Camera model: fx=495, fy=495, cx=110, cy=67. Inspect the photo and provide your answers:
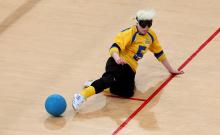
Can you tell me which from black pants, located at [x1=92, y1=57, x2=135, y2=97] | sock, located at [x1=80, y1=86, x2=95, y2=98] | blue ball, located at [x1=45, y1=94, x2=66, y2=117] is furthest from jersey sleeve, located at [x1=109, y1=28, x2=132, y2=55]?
blue ball, located at [x1=45, y1=94, x2=66, y2=117]

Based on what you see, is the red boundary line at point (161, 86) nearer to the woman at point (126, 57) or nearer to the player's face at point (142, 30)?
the woman at point (126, 57)

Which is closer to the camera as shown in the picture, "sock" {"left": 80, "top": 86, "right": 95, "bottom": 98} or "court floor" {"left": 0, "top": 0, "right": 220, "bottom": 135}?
"court floor" {"left": 0, "top": 0, "right": 220, "bottom": 135}

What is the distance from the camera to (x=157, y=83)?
4.96 metres

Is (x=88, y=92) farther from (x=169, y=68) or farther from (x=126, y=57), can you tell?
(x=169, y=68)

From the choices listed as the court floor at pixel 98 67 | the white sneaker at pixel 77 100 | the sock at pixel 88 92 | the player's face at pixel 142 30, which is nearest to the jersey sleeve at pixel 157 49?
the player's face at pixel 142 30

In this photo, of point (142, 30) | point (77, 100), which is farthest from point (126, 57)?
point (77, 100)

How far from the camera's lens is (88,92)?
4.50 meters

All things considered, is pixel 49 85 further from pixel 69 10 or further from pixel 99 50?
pixel 69 10

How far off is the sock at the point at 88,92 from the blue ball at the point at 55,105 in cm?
21

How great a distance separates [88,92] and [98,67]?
0.75m

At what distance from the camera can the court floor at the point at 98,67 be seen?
14.3 feet

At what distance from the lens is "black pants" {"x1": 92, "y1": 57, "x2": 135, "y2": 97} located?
15.1 ft

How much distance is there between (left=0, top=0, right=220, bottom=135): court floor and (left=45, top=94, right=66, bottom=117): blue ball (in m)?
0.09

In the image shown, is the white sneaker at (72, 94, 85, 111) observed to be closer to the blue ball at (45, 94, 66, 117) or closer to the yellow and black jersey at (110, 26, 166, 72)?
the blue ball at (45, 94, 66, 117)
